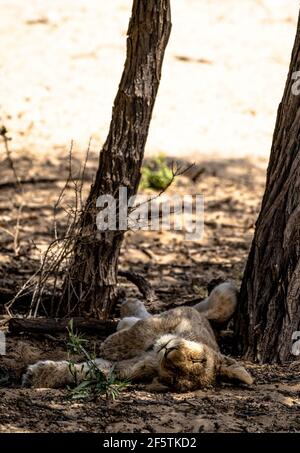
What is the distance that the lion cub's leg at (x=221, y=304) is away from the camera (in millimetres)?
4980

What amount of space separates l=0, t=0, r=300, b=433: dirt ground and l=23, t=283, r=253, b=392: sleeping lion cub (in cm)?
9

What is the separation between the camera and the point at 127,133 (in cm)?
514

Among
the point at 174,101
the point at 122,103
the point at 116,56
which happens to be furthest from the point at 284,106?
the point at 116,56

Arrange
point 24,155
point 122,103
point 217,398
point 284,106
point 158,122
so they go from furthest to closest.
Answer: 1. point 158,122
2. point 24,155
3. point 122,103
4. point 284,106
5. point 217,398

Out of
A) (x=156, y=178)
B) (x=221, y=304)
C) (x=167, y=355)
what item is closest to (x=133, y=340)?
(x=167, y=355)

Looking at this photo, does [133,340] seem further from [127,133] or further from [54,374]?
[127,133]

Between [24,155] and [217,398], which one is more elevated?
[24,155]

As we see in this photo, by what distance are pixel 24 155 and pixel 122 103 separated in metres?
3.59

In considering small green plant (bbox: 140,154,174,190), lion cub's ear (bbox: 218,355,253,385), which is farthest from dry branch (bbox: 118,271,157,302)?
small green plant (bbox: 140,154,174,190)

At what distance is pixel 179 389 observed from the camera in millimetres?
4383

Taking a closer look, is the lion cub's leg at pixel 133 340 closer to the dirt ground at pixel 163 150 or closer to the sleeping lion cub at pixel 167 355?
the sleeping lion cub at pixel 167 355

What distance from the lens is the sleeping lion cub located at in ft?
14.3

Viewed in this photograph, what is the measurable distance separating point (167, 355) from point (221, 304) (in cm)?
77
